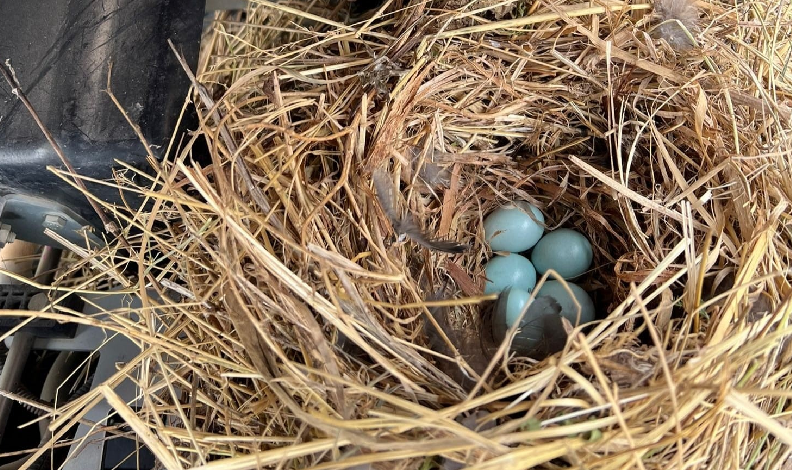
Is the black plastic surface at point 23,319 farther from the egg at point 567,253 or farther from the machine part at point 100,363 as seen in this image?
the egg at point 567,253

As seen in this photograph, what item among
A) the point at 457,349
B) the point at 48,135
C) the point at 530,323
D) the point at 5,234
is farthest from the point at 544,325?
the point at 5,234

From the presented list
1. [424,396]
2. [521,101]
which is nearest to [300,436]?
[424,396]

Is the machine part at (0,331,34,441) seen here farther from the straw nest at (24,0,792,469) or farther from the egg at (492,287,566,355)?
the egg at (492,287,566,355)

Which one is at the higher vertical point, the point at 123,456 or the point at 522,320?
the point at 522,320

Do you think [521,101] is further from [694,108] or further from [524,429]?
[524,429]

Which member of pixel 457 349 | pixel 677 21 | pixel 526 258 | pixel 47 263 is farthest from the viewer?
pixel 47 263

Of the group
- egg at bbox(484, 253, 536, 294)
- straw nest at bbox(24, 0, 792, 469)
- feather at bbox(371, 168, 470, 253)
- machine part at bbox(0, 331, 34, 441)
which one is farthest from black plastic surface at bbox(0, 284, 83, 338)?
egg at bbox(484, 253, 536, 294)

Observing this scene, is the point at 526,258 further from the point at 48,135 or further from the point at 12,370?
the point at 12,370

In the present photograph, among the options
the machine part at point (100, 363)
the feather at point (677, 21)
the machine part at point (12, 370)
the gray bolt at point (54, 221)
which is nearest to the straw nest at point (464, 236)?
the feather at point (677, 21)
